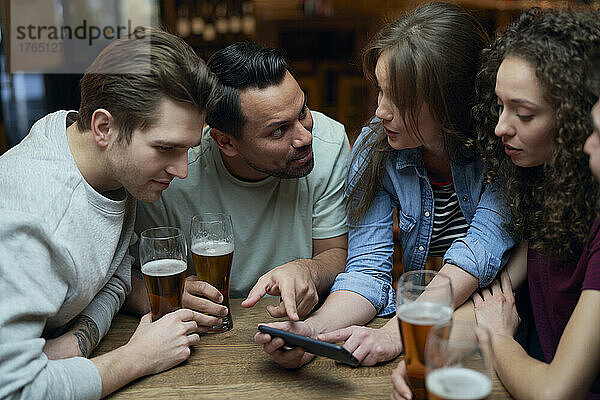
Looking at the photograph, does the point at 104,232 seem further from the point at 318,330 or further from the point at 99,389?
the point at 318,330

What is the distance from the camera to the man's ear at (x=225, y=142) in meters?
1.78

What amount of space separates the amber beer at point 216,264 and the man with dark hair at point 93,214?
0.22ft

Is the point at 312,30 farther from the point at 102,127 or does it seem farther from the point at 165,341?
the point at 165,341

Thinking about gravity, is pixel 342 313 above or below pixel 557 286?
below

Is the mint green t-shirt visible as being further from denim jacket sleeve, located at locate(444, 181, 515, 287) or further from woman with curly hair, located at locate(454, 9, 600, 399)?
woman with curly hair, located at locate(454, 9, 600, 399)

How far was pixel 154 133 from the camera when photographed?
4.51 ft

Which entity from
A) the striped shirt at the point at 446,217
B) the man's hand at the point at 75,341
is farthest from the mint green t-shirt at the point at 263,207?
the man's hand at the point at 75,341

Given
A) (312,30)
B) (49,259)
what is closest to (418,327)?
(49,259)

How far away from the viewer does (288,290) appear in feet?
4.66

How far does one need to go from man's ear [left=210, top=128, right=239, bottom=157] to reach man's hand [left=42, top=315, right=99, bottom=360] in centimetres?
64

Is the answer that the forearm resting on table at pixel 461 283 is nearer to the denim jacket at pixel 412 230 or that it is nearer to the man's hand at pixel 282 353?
the denim jacket at pixel 412 230

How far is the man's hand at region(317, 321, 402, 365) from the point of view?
128 cm

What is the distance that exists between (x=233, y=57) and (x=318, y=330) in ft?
2.63

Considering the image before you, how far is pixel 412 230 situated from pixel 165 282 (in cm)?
76
